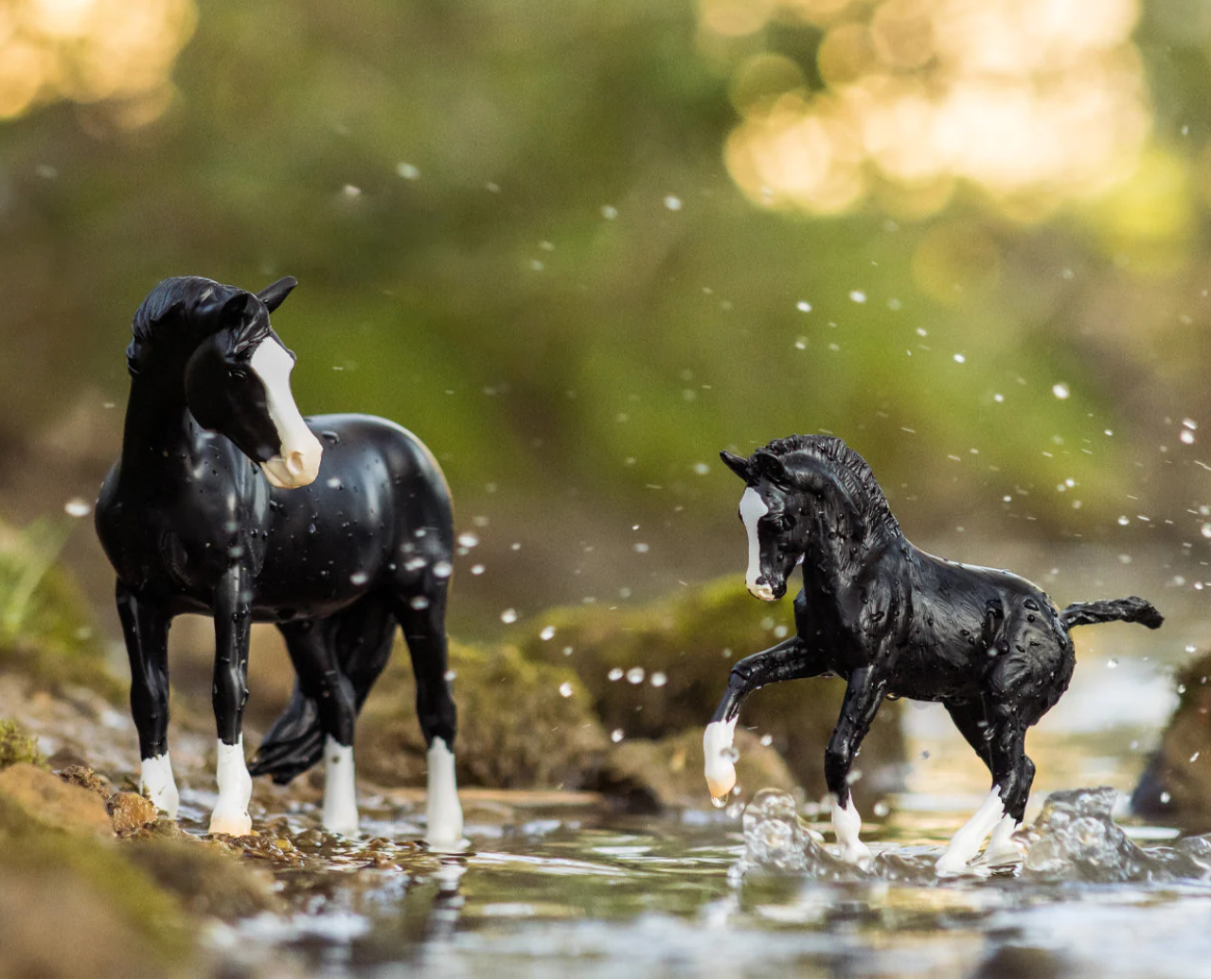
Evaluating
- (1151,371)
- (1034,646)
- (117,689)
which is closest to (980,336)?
(1151,371)

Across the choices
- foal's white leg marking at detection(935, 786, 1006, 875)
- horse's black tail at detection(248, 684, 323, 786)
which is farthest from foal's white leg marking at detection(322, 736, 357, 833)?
foal's white leg marking at detection(935, 786, 1006, 875)

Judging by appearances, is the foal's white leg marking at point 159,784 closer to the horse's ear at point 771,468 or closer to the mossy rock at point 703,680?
the horse's ear at point 771,468

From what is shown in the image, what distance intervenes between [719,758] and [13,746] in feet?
6.42

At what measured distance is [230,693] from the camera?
449cm

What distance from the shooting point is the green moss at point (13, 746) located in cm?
433

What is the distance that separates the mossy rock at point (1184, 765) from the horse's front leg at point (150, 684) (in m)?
3.50

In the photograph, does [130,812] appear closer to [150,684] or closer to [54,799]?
[54,799]

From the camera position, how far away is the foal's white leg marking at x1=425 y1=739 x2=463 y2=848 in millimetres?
5125

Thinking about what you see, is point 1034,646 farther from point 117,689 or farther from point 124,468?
point 117,689

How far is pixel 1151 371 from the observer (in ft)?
54.9

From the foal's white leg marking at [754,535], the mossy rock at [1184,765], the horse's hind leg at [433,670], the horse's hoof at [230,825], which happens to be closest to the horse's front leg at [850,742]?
the foal's white leg marking at [754,535]

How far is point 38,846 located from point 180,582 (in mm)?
1266

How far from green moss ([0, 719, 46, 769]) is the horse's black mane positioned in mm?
1132

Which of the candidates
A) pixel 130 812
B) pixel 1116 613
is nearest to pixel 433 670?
pixel 130 812
